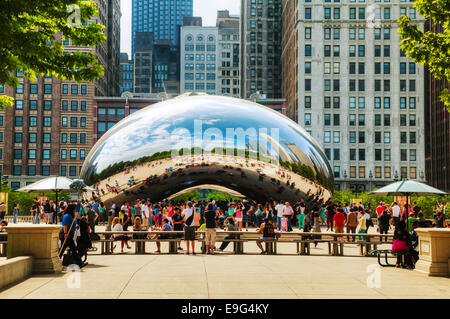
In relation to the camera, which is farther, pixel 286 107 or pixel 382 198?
pixel 286 107

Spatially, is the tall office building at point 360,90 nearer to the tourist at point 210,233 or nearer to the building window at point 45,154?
the building window at point 45,154

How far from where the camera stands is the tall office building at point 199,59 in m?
154

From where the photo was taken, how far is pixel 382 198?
42531 mm

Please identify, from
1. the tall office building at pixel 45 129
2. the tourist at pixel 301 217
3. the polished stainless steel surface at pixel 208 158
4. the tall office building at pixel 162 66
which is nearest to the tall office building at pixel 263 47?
the tall office building at pixel 45 129

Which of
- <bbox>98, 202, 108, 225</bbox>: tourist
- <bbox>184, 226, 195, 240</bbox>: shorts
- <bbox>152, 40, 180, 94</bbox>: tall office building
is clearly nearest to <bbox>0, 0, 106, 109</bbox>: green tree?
<bbox>184, 226, 195, 240</bbox>: shorts

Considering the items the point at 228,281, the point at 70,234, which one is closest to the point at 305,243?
the point at 228,281

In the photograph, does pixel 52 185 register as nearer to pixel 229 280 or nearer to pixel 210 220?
pixel 210 220

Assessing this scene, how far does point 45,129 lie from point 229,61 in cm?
8092

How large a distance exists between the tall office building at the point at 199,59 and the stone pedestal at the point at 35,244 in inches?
5693

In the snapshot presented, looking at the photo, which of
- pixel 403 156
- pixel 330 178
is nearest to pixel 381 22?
pixel 403 156

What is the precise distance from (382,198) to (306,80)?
4869cm

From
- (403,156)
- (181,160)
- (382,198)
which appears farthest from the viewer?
Result: (403,156)

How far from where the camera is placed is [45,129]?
87.3 m
